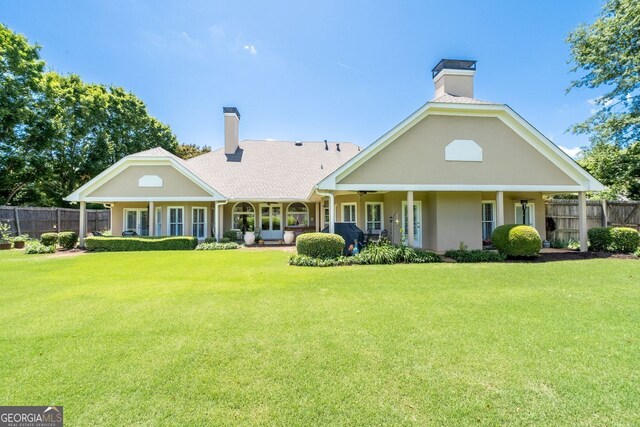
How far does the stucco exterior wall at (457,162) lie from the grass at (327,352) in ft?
18.9

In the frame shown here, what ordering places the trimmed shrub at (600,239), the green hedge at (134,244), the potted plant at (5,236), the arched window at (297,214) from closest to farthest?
the trimmed shrub at (600,239), the green hedge at (134,244), the potted plant at (5,236), the arched window at (297,214)

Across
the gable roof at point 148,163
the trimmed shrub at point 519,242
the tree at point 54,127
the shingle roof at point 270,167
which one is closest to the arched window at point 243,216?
the shingle roof at point 270,167

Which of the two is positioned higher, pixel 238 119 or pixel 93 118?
pixel 93 118

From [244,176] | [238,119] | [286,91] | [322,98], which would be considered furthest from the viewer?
[238,119]

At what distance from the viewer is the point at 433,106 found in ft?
38.9

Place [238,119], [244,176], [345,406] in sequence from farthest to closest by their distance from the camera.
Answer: [238,119] → [244,176] → [345,406]

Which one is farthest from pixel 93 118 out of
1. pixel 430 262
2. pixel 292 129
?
pixel 430 262

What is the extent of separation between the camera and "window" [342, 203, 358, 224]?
1556cm

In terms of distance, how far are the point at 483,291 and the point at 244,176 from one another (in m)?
16.2

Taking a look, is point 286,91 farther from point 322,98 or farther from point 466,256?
point 466,256

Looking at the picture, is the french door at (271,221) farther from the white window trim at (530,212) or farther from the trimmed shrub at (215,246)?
the white window trim at (530,212)

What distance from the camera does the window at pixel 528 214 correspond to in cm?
1446

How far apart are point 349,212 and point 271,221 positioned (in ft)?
19.8

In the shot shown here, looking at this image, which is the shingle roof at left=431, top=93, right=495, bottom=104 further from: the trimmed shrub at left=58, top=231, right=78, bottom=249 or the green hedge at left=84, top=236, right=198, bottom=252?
the trimmed shrub at left=58, top=231, right=78, bottom=249
